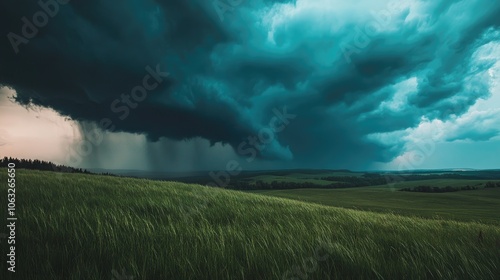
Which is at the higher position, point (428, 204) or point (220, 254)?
point (220, 254)

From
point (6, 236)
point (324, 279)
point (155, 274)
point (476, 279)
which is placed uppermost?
point (6, 236)

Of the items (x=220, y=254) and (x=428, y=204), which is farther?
(x=428, y=204)

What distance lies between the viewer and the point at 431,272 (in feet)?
8.86

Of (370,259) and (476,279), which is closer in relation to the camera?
(476,279)

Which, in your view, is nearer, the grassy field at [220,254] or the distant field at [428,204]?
the grassy field at [220,254]

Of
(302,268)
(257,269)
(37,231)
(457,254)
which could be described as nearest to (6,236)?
(37,231)

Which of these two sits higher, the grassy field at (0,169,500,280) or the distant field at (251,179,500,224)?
the grassy field at (0,169,500,280)

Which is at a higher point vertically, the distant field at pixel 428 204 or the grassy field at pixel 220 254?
the grassy field at pixel 220 254

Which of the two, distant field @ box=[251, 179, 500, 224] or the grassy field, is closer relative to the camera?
the grassy field

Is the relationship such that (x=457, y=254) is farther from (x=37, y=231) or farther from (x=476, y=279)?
(x=37, y=231)

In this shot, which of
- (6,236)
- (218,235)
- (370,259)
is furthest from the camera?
(218,235)

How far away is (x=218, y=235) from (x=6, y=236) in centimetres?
258

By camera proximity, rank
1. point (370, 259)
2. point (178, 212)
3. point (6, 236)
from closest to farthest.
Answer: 1. point (370, 259)
2. point (6, 236)
3. point (178, 212)

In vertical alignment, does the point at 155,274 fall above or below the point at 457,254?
above
